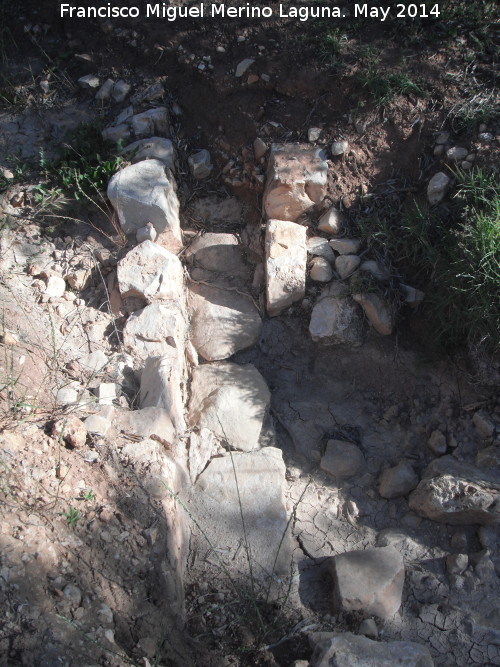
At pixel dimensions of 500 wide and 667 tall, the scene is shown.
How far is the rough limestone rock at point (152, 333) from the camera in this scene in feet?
10.5

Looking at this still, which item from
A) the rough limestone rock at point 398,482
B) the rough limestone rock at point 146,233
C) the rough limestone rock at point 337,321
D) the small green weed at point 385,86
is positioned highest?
the small green weed at point 385,86

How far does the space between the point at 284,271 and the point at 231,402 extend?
826 mm

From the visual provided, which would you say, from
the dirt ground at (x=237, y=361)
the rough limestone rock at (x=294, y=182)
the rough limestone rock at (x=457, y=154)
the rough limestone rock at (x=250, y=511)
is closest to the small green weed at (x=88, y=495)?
the dirt ground at (x=237, y=361)

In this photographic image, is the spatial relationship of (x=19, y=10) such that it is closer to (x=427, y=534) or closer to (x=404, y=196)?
(x=404, y=196)

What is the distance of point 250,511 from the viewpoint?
2.83 m

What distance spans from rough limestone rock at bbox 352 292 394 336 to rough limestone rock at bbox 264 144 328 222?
691mm

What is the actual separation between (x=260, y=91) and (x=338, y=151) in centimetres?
70

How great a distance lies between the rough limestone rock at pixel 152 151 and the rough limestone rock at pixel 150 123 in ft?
0.24

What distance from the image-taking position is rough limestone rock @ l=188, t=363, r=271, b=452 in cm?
313

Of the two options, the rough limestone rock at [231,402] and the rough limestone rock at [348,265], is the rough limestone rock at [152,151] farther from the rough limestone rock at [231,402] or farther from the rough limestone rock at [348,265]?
the rough limestone rock at [231,402]

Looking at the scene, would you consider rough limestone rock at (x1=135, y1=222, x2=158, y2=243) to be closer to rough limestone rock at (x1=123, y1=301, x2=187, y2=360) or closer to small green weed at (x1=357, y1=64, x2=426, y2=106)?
rough limestone rock at (x1=123, y1=301, x2=187, y2=360)

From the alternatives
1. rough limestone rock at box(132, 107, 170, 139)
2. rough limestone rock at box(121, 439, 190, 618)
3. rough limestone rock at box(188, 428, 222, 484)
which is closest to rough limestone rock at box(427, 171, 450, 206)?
rough limestone rock at box(132, 107, 170, 139)

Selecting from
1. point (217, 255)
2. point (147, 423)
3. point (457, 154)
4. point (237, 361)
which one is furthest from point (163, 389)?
point (457, 154)

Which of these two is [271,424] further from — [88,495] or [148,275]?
[88,495]
